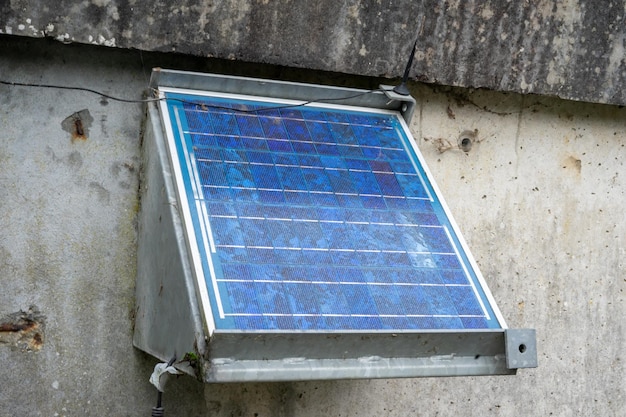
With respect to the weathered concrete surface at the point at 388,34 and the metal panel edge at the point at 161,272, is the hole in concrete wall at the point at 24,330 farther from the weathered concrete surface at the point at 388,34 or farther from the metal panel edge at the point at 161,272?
the weathered concrete surface at the point at 388,34

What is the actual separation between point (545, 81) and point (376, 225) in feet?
4.09

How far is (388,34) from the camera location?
11.7ft

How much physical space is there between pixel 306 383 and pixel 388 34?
4.35 ft

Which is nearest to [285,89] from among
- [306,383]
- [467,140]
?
[467,140]

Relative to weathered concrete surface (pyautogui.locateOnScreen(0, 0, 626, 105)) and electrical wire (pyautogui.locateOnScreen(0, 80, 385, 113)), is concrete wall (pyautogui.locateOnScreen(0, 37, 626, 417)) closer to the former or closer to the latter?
electrical wire (pyautogui.locateOnScreen(0, 80, 385, 113))

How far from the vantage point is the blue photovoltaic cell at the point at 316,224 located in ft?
8.68

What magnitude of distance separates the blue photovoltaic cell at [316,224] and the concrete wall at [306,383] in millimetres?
400

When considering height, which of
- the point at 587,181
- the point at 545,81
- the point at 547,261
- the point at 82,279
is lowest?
the point at 82,279

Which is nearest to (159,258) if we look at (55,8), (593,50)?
(55,8)

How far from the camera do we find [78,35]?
3.15 m

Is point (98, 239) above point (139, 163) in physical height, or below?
below

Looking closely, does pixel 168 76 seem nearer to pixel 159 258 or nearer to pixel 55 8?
pixel 55 8

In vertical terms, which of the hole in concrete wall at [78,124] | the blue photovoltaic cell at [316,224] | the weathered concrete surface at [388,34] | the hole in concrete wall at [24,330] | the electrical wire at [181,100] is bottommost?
the hole in concrete wall at [24,330]

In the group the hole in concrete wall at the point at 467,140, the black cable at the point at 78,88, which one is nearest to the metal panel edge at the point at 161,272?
the black cable at the point at 78,88
